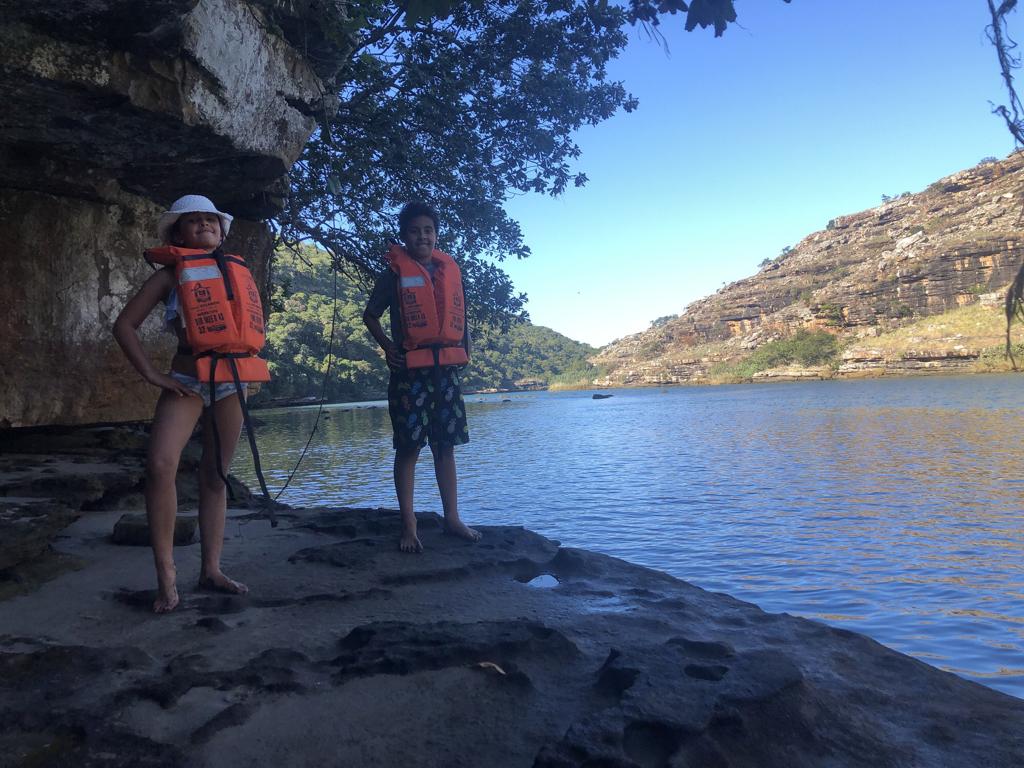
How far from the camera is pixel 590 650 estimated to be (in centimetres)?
270

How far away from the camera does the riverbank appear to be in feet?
6.08

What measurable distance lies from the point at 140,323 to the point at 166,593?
1153 mm

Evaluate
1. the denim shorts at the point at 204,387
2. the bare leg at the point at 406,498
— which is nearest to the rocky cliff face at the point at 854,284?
the bare leg at the point at 406,498

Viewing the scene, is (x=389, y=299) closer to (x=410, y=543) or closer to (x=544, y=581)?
(x=410, y=543)

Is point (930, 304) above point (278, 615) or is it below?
above

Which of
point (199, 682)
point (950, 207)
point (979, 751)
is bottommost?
point (979, 751)

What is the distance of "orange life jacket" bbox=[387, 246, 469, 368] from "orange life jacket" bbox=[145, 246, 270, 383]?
119 centimetres

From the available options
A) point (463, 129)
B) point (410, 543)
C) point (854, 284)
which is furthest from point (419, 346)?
point (854, 284)

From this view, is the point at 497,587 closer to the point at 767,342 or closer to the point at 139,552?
the point at 139,552

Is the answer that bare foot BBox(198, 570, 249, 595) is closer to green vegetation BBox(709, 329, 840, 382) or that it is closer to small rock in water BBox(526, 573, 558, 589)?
small rock in water BBox(526, 573, 558, 589)

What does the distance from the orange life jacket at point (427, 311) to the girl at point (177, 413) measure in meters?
1.20

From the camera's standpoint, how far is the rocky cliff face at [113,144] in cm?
327

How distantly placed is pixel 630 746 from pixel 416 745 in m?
0.62

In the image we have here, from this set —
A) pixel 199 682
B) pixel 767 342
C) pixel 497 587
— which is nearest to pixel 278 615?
pixel 199 682
